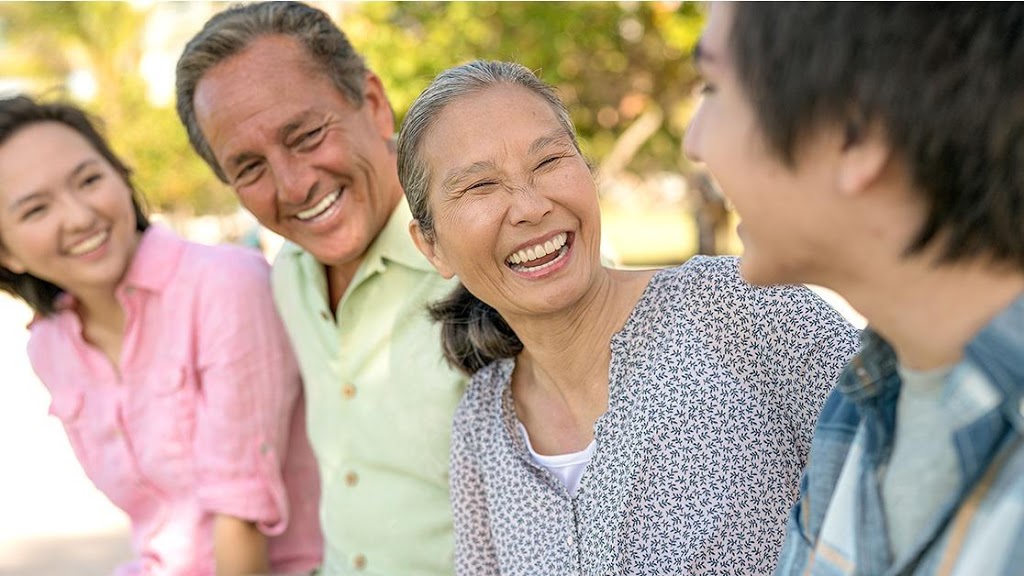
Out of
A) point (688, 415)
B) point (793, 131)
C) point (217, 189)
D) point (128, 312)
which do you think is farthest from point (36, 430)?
point (217, 189)

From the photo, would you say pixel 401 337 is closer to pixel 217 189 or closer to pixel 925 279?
pixel 925 279

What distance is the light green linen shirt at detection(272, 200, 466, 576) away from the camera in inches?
99.8

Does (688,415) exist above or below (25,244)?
below

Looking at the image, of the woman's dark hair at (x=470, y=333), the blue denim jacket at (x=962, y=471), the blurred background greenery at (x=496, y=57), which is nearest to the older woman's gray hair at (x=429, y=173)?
the woman's dark hair at (x=470, y=333)

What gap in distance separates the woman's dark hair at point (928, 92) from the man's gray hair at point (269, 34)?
1.85 meters

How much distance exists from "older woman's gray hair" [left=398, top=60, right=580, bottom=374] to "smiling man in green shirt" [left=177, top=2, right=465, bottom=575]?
7.9 inches

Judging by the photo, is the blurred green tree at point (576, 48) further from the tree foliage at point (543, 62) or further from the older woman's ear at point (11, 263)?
the older woman's ear at point (11, 263)

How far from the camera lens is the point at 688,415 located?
1897 mm

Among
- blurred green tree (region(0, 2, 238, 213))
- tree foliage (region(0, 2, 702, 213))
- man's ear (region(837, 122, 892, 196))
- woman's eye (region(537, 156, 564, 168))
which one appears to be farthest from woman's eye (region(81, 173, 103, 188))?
blurred green tree (region(0, 2, 238, 213))

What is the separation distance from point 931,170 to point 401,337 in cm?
179

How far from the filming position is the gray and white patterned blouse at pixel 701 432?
1857 mm

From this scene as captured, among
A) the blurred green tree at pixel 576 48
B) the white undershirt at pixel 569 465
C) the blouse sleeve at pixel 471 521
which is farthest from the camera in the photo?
the blurred green tree at pixel 576 48

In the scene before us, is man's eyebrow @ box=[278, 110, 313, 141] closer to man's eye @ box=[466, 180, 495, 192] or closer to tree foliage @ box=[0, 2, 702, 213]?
man's eye @ box=[466, 180, 495, 192]

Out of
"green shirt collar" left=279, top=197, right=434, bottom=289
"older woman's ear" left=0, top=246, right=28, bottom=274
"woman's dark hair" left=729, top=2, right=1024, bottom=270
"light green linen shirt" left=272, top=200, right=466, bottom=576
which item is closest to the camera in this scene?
"woman's dark hair" left=729, top=2, right=1024, bottom=270
